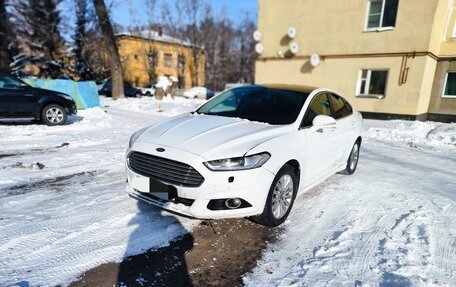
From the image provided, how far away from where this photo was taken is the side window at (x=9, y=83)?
7.89 meters

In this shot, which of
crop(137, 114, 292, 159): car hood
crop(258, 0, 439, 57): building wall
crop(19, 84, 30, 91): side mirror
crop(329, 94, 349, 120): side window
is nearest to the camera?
crop(137, 114, 292, 159): car hood

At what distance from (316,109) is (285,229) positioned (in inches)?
68.6

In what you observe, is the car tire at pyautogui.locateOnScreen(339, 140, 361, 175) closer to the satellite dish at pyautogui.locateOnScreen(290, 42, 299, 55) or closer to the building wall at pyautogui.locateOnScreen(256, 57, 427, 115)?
the building wall at pyautogui.locateOnScreen(256, 57, 427, 115)

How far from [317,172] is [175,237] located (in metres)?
2.11

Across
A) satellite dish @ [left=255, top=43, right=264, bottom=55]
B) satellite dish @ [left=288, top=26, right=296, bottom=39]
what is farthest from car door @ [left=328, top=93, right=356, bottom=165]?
satellite dish @ [left=255, top=43, right=264, bottom=55]

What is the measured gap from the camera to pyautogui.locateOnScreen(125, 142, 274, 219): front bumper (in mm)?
2846

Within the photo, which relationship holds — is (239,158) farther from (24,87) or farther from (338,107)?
(24,87)

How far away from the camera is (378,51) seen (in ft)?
45.7

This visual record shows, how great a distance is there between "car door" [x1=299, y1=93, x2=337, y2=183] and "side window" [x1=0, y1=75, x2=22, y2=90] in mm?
7898

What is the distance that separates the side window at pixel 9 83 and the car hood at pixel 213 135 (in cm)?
646

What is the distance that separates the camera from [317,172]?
4105 mm

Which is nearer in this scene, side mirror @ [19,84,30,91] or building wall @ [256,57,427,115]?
side mirror @ [19,84,30,91]

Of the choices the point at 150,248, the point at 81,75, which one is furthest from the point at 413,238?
the point at 81,75

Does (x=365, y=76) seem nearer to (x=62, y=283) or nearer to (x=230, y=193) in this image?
(x=230, y=193)
